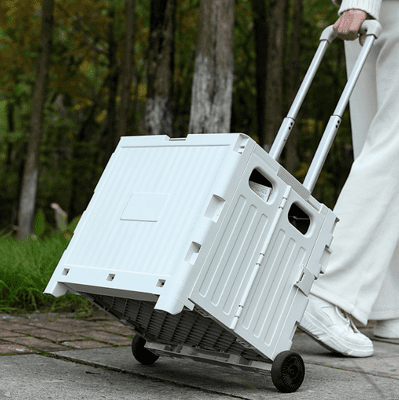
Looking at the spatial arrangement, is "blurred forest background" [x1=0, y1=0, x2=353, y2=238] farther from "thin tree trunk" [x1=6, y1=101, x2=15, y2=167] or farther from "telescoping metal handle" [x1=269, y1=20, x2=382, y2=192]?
"telescoping metal handle" [x1=269, y1=20, x2=382, y2=192]

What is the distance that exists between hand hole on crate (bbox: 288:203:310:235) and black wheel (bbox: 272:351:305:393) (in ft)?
1.44

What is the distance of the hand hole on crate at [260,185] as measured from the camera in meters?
2.10

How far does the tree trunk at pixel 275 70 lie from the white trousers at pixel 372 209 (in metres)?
6.85

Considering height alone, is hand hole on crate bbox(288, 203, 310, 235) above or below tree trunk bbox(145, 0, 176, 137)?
above

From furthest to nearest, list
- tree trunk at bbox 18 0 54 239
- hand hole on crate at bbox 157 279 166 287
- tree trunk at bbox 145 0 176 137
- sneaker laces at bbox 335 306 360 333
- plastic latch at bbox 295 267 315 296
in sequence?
1. tree trunk at bbox 18 0 54 239
2. tree trunk at bbox 145 0 176 137
3. sneaker laces at bbox 335 306 360 333
4. plastic latch at bbox 295 267 315 296
5. hand hole on crate at bbox 157 279 166 287

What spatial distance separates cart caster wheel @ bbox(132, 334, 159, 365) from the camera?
2.39 m

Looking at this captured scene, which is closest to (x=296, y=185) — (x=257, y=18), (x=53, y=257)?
(x=53, y=257)

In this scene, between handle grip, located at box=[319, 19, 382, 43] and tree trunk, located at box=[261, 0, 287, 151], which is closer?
handle grip, located at box=[319, 19, 382, 43]

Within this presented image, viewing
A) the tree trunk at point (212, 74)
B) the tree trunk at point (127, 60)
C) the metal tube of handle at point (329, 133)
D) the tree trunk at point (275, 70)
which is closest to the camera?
the metal tube of handle at point (329, 133)

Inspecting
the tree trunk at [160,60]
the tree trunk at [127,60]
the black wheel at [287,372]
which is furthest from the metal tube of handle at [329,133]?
the tree trunk at [127,60]

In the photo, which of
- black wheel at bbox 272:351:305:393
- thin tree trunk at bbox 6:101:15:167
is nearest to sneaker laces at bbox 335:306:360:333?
black wheel at bbox 272:351:305:393

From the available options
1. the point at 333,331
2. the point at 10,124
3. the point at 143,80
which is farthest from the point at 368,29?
the point at 10,124

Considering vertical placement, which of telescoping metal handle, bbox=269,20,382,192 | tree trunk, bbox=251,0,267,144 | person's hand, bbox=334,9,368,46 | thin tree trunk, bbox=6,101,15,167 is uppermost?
person's hand, bbox=334,9,368,46

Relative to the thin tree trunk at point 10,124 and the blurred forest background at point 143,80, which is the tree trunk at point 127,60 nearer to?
the blurred forest background at point 143,80
